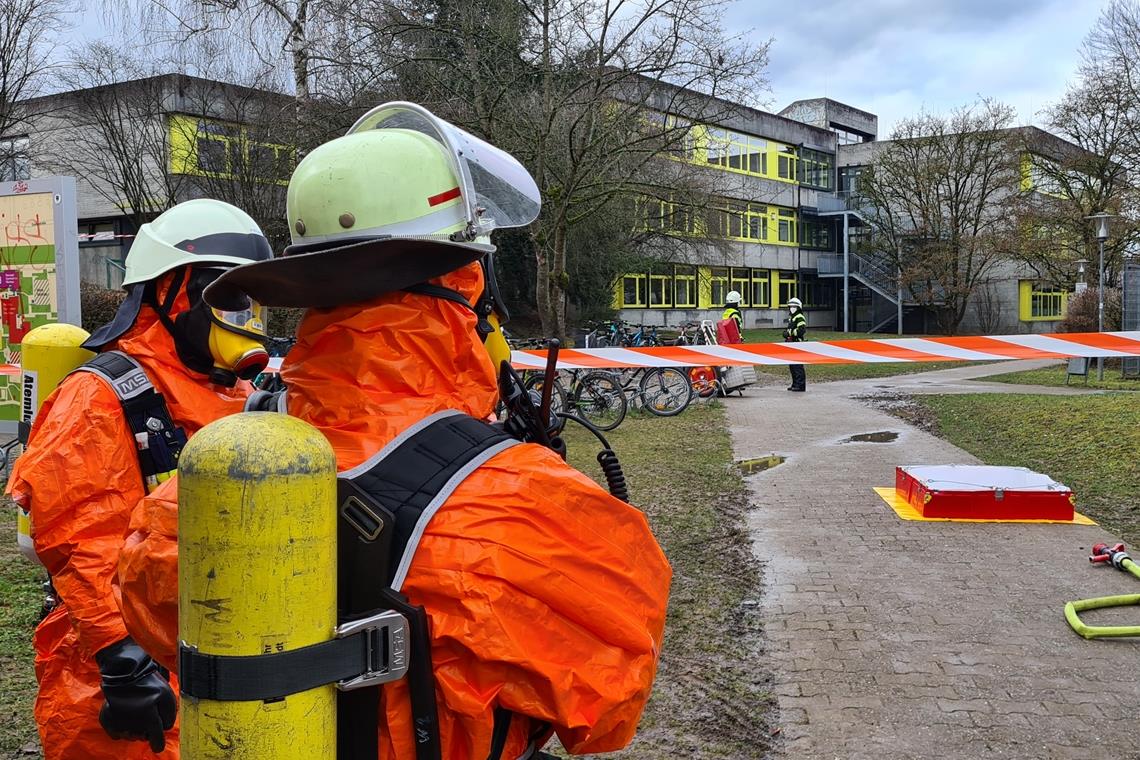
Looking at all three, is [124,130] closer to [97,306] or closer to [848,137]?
[97,306]

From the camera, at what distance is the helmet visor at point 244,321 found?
9.05 feet

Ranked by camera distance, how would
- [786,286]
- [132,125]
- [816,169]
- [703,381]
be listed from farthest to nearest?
[816,169] < [786,286] < [132,125] < [703,381]

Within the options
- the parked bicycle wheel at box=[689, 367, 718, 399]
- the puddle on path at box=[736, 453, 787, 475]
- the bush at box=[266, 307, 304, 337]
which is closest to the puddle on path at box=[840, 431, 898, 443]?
the puddle on path at box=[736, 453, 787, 475]

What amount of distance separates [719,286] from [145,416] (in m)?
44.1

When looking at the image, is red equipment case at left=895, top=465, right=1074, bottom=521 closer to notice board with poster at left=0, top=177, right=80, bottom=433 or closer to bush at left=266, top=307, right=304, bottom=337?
notice board with poster at left=0, top=177, right=80, bottom=433

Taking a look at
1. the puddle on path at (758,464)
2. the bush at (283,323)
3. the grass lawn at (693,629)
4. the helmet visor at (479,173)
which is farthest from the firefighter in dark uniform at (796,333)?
the helmet visor at (479,173)

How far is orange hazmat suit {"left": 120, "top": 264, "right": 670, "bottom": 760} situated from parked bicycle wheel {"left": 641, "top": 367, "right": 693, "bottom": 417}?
42.8 feet

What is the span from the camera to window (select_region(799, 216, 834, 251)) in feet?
167

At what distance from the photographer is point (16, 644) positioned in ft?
16.6

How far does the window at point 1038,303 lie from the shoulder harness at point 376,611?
4675 cm

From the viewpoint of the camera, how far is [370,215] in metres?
1.59

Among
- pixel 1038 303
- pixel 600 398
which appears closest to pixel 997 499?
pixel 600 398

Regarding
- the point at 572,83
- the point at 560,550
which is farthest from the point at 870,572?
the point at 572,83

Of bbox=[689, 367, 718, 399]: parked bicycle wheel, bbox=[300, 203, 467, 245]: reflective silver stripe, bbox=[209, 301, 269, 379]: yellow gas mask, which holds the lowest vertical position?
bbox=[689, 367, 718, 399]: parked bicycle wheel
